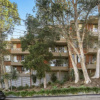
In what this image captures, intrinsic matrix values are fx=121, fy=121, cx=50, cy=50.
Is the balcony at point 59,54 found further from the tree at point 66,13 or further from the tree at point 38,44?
the tree at point 66,13

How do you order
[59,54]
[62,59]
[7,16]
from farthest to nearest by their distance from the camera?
[62,59], [59,54], [7,16]

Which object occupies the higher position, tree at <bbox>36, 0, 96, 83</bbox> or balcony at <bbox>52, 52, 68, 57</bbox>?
tree at <bbox>36, 0, 96, 83</bbox>

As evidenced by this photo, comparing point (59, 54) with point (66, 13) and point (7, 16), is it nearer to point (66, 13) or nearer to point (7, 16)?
point (66, 13)

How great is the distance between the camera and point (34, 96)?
10.8 meters

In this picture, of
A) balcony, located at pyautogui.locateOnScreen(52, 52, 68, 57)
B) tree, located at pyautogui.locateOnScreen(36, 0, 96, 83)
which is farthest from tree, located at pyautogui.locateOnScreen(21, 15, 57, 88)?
balcony, located at pyautogui.locateOnScreen(52, 52, 68, 57)

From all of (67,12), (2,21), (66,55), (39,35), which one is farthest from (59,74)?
(2,21)

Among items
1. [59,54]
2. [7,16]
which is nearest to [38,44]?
[7,16]

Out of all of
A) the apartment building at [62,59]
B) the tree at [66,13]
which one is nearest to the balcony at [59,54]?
the apartment building at [62,59]

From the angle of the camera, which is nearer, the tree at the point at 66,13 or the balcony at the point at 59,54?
the tree at the point at 66,13

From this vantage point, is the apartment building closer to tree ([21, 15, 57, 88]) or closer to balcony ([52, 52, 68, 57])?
balcony ([52, 52, 68, 57])

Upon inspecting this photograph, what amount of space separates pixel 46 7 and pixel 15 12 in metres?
3.65

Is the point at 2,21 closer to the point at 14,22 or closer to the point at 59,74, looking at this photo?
the point at 14,22

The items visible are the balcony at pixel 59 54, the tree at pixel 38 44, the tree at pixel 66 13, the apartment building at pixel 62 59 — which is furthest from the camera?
the balcony at pixel 59 54

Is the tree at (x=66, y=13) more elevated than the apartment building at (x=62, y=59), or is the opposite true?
the tree at (x=66, y=13)
